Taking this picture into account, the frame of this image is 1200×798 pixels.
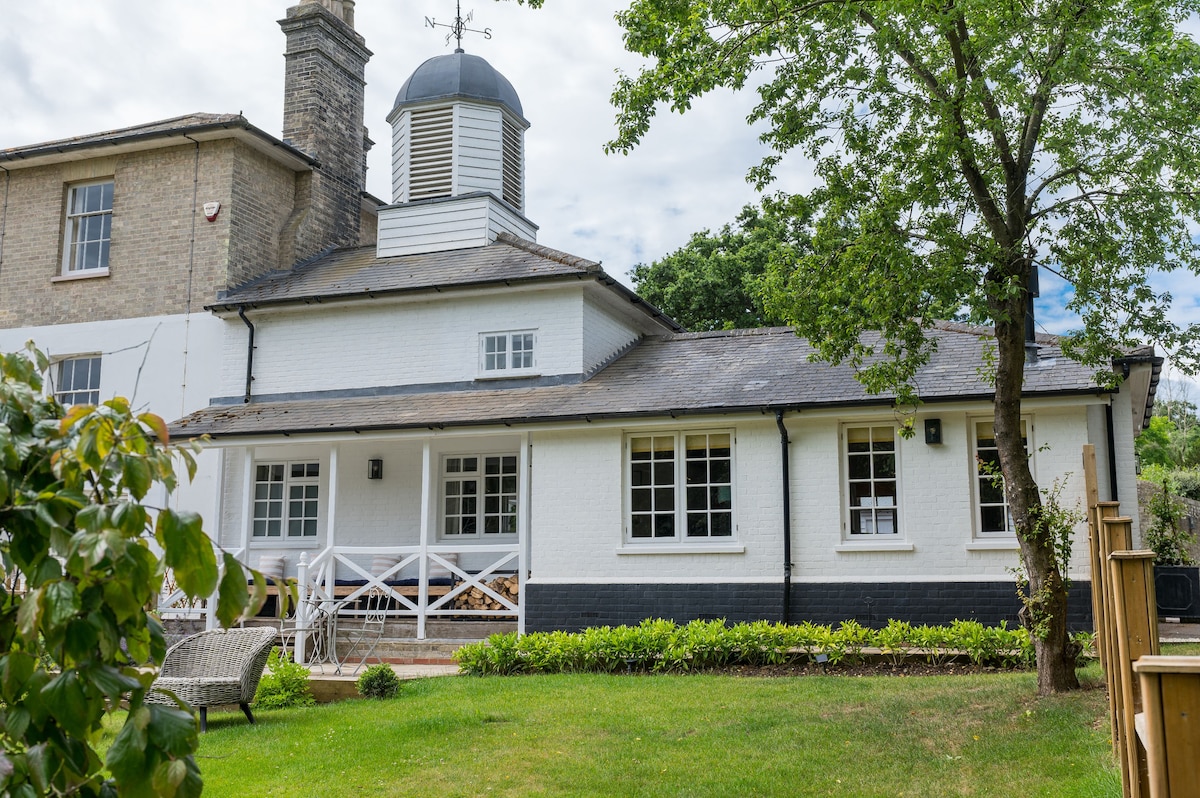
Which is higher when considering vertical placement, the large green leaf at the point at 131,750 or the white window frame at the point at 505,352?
the white window frame at the point at 505,352

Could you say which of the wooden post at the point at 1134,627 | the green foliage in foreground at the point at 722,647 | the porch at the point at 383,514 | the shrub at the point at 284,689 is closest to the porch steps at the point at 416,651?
the porch at the point at 383,514

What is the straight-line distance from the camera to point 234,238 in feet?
61.3

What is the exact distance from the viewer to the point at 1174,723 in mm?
2281

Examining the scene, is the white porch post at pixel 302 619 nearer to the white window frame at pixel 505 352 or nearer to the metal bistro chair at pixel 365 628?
the metal bistro chair at pixel 365 628

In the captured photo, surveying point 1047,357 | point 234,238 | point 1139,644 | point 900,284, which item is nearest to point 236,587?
point 1139,644

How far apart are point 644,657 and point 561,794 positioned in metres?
5.28

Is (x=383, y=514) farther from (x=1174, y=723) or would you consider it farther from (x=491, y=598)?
(x=1174, y=723)

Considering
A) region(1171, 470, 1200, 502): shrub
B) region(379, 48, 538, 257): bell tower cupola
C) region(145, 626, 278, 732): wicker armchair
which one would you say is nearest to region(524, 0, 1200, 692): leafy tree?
region(145, 626, 278, 732): wicker armchair

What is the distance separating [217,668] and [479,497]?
6.88 m

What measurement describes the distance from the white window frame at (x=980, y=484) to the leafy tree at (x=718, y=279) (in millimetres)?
13373

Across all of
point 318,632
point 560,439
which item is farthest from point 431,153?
point 318,632

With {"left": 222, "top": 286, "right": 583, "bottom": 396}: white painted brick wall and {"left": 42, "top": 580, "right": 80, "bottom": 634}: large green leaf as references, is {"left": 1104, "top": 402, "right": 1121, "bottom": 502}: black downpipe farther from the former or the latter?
{"left": 42, "top": 580, "right": 80, "bottom": 634}: large green leaf

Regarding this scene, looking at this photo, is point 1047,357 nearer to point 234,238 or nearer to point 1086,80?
point 1086,80

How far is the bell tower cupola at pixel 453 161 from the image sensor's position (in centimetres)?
1886
